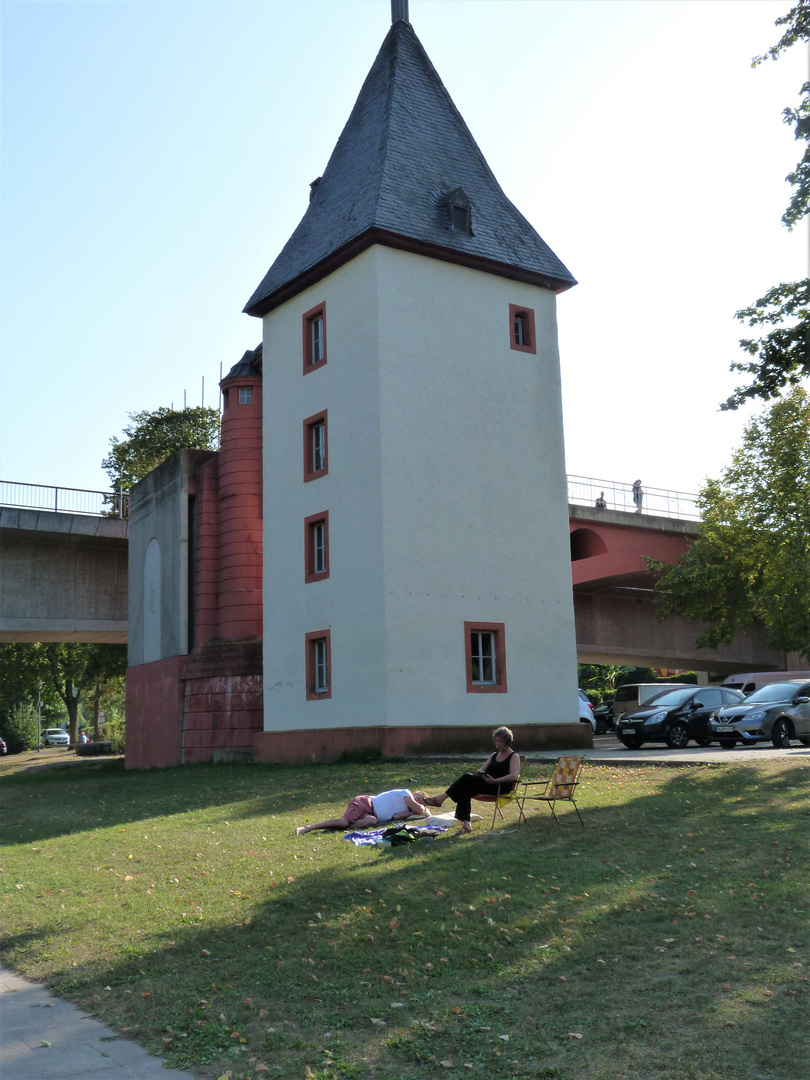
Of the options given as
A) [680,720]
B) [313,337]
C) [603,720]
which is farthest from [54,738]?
[680,720]

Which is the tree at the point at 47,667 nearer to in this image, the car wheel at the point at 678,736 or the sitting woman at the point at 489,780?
the car wheel at the point at 678,736

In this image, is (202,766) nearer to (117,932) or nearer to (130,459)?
(117,932)

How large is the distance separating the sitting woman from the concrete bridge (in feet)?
87.3

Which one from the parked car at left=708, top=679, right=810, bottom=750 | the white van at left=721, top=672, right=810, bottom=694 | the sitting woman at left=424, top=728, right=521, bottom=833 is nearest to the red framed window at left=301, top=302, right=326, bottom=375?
the parked car at left=708, top=679, right=810, bottom=750

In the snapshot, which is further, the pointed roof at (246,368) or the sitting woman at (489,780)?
the pointed roof at (246,368)

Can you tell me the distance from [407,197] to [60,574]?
18.5 metres

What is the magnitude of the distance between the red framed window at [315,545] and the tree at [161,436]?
1099 inches

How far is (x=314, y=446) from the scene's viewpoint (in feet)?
95.3

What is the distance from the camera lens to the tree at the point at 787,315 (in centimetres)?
1756

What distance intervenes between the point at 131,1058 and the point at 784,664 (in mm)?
50127

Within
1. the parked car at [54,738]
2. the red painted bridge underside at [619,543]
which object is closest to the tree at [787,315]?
the red painted bridge underside at [619,543]

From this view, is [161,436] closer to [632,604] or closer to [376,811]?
[632,604]

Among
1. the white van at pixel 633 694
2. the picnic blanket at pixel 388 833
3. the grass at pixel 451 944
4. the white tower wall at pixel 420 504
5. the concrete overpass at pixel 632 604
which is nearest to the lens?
the grass at pixel 451 944

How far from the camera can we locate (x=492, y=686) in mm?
26984
